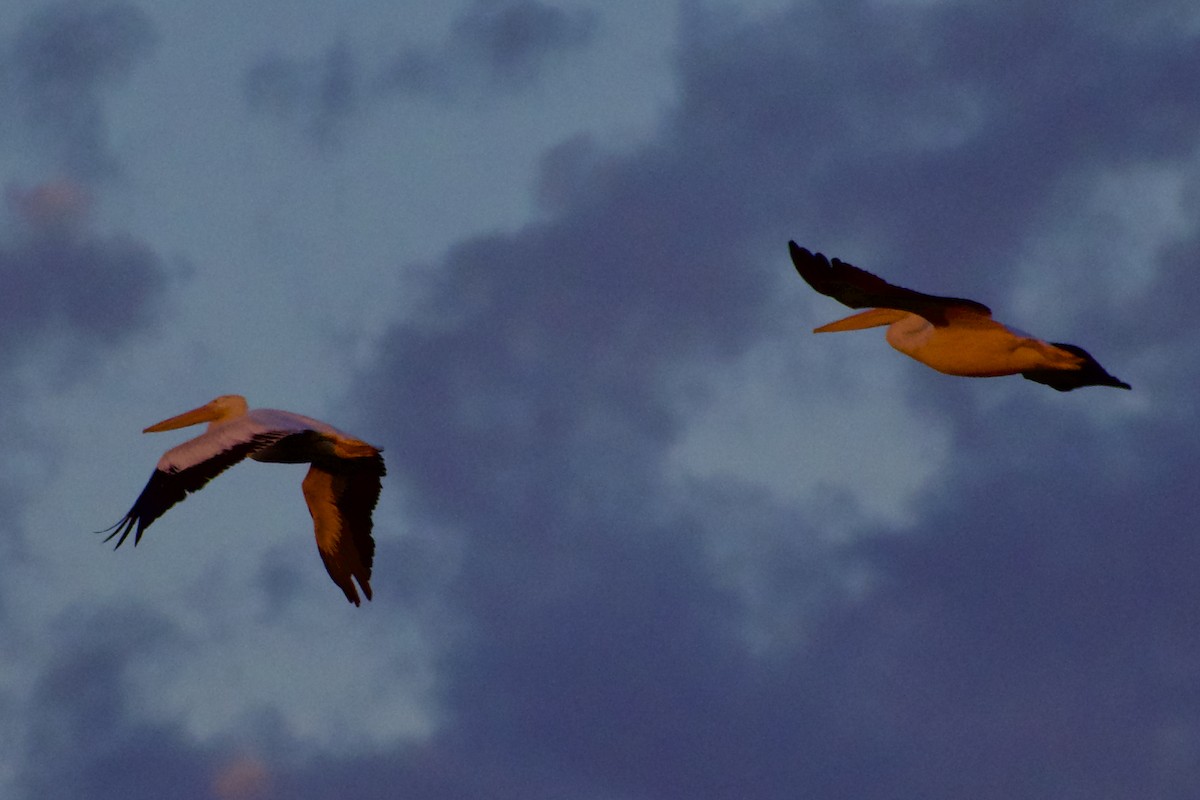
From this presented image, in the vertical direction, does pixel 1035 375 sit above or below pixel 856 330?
below

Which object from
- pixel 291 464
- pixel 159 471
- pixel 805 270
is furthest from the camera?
pixel 291 464

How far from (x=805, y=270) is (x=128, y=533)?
5.32 m

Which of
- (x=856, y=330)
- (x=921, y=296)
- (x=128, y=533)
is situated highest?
(x=856, y=330)

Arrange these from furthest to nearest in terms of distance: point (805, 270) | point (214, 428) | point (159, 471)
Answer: point (214, 428) < point (159, 471) < point (805, 270)

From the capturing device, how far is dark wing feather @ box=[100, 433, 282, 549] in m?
14.6

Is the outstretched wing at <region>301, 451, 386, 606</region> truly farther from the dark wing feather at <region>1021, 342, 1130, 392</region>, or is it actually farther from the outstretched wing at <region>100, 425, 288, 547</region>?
the dark wing feather at <region>1021, 342, 1130, 392</region>

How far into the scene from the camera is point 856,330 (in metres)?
15.7

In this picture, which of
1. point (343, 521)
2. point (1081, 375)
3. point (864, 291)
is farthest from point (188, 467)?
point (1081, 375)

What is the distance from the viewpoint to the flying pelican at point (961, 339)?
13.7 meters

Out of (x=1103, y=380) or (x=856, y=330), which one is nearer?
(x=1103, y=380)

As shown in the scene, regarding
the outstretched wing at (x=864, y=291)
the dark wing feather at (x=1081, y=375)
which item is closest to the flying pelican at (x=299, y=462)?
the outstretched wing at (x=864, y=291)

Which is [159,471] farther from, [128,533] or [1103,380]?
[1103,380]

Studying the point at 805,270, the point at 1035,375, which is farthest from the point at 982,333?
the point at 805,270

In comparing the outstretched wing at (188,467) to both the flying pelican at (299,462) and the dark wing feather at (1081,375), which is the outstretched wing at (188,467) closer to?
the flying pelican at (299,462)
